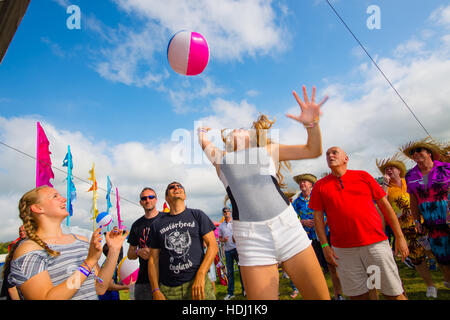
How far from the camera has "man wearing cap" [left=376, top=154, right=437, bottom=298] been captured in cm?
480

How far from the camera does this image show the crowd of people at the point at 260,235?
2100 millimetres

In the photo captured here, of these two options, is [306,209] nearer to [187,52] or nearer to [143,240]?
[143,240]

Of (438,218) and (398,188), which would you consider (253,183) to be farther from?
(398,188)

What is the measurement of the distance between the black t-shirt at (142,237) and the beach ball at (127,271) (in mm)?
1430

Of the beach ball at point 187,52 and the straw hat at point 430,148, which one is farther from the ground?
the beach ball at point 187,52

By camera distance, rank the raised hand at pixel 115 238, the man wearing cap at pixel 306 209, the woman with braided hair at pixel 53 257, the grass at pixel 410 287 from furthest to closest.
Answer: the man wearing cap at pixel 306 209, the grass at pixel 410 287, the raised hand at pixel 115 238, the woman with braided hair at pixel 53 257

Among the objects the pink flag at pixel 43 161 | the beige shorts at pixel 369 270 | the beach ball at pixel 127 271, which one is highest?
the pink flag at pixel 43 161

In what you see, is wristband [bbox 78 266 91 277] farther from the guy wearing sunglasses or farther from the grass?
the grass

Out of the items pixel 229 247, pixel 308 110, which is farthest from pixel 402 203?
pixel 308 110

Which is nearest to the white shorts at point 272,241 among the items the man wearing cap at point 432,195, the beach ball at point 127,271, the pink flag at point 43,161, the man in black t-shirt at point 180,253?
the man in black t-shirt at point 180,253

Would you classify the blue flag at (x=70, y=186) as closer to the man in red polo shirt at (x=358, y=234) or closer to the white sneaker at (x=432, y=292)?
the man in red polo shirt at (x=358, y=234)

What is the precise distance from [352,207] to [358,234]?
1.03 feet
